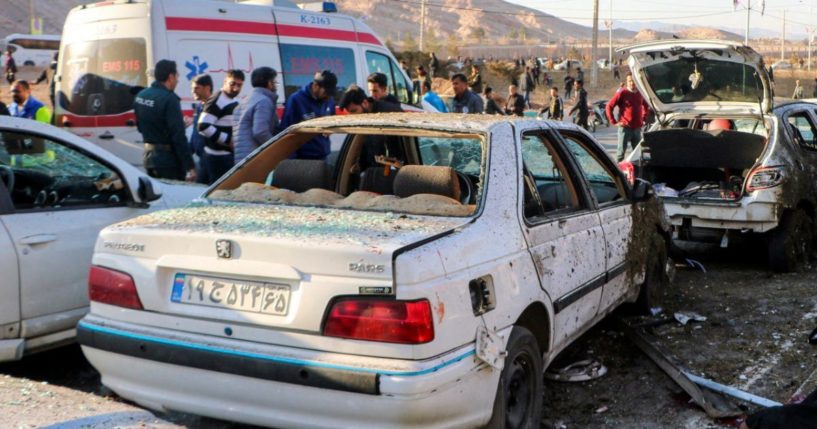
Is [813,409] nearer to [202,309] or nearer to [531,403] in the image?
[531,403]

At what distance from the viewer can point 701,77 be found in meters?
8.41

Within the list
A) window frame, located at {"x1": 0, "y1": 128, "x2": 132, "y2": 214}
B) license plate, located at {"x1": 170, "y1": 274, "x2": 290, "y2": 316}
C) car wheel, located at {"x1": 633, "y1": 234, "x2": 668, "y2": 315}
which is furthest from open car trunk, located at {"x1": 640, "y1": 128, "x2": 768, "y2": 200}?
license plate, located at {"x1": 170, "y1": 274, "x2": 290, "y2": 316}

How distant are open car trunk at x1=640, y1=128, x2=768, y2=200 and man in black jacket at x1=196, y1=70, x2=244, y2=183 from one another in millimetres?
3945

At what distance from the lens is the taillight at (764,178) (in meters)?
7.20

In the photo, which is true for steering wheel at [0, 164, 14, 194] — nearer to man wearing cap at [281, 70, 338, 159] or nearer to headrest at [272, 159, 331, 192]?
headrest at [272, 159, 331, 192]

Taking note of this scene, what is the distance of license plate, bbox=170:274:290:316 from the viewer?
3174 mm

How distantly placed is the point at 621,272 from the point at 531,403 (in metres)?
1.53

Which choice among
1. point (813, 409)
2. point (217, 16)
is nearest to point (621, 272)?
point (813, 409)

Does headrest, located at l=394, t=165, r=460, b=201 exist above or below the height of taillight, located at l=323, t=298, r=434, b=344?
above

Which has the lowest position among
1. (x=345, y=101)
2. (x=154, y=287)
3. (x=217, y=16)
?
(x=154, y=287)

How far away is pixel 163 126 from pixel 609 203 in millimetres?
4244

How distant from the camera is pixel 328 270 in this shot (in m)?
3.10

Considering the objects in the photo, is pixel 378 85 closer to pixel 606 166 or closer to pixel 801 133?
pixel 606 166

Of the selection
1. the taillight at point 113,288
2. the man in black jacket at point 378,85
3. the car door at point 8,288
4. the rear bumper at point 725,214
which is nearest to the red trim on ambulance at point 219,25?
the man in black jacket at point 378,85
